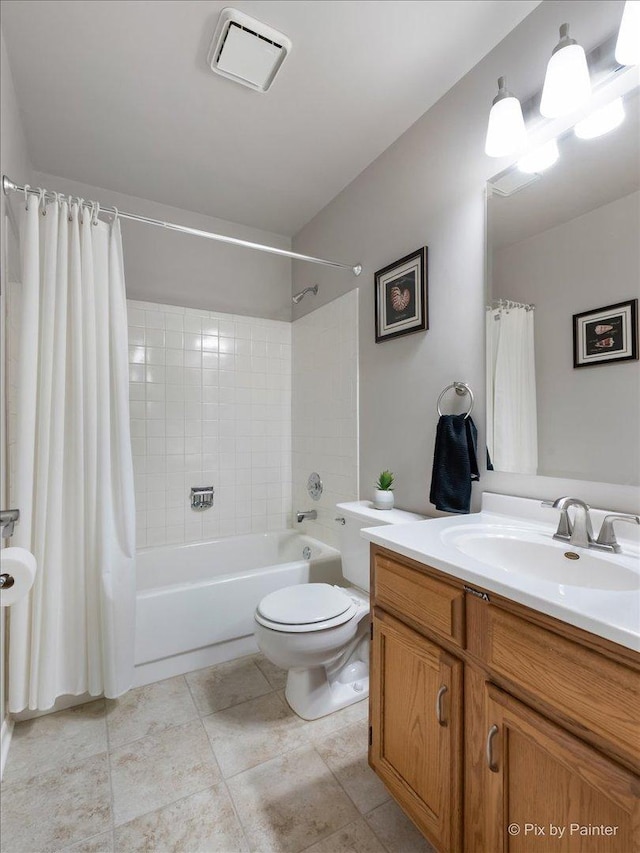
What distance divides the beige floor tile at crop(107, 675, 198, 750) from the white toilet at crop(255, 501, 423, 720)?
448 millimetres

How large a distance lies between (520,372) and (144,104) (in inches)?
73.4

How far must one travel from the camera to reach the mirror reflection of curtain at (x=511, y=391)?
4.25 ft

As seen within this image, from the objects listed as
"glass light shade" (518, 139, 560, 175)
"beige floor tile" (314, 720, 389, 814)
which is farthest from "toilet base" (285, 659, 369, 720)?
"glass light shade" (518, 139, 560, 175)

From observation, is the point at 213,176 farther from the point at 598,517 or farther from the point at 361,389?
the point at 598,517

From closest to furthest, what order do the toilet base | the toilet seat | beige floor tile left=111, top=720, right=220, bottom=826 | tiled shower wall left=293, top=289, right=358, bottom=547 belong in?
beige floor tile left=111, top=720, right=220, bottom=826, the toilet seat, the toilet base, tiled shower wall left=293, top=289, right=358, bottom=547

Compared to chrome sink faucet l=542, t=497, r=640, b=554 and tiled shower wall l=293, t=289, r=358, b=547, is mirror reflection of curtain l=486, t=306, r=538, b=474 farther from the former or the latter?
tiled shower wall l=293, t=289, r=358, b=547

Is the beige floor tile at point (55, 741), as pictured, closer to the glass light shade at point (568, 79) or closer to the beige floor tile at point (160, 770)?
the beige floor tile at point (160, 770)

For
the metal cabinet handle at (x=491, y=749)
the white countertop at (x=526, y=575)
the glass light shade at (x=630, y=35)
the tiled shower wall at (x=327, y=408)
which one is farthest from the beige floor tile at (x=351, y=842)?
the glass light shade at (x=630, y=35)

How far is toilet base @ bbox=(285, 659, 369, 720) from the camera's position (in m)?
1.62

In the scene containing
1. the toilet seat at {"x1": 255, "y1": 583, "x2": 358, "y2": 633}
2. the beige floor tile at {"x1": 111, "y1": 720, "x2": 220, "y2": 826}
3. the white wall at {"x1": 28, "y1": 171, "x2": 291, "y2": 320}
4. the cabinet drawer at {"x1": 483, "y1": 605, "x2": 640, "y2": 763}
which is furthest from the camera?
the white wall at {"x1": 28, "y1": 171, "x2": 291, "y2": 320}

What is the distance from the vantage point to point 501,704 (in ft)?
2.62

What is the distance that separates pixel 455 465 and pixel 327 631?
2.56 feet

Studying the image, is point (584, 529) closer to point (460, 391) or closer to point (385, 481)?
point (460, 391)

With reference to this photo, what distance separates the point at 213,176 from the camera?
2.17m
